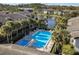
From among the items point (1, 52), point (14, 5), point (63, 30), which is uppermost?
point (14, 5)

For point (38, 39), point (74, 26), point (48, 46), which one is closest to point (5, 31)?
point (38, 39)

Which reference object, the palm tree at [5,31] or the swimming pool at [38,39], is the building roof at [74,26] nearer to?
the swimming pool at [38,39]

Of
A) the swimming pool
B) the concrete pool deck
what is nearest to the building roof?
the swimming pool

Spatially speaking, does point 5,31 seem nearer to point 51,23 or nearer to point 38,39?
point 38,39

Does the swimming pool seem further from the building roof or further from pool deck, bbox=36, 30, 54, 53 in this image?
the building roof

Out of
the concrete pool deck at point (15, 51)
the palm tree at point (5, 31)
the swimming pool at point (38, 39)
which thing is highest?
the palm tree at point (5, 31)

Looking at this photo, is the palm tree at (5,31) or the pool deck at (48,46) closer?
the palm tree at (5,31)

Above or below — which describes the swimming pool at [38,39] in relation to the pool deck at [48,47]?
above

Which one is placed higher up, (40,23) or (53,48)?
(40,23)

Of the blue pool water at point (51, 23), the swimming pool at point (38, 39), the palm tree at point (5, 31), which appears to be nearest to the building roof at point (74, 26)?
the blue pool water at point (51, 23)

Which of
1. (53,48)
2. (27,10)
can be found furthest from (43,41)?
(27,10)

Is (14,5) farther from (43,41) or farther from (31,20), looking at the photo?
(43,41)
